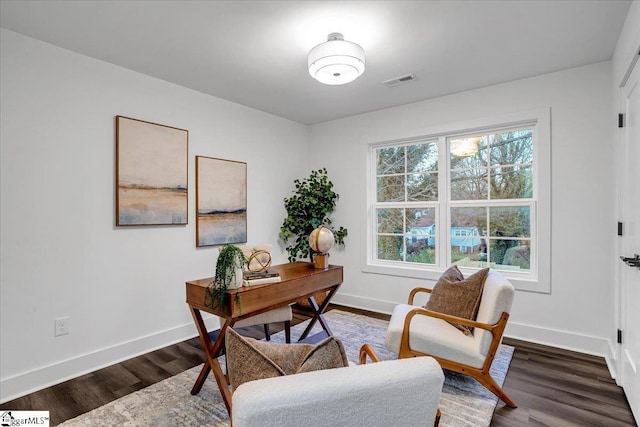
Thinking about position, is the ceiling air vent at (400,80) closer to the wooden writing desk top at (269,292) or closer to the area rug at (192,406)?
the wooden writing desk top at (269,292)

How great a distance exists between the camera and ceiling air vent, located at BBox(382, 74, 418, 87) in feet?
9.88

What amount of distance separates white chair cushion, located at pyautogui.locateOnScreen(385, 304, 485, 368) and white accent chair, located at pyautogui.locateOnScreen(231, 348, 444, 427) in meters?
1.30

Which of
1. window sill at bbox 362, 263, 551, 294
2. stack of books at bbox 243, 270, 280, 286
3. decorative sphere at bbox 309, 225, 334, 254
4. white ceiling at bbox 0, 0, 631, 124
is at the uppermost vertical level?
white ceiling at bbox 0, 0, 631, 124

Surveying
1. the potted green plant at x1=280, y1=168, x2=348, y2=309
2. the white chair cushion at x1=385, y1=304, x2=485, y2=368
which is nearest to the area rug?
the white chair cushion at x1=385, y1=304, x2=485, y2=368

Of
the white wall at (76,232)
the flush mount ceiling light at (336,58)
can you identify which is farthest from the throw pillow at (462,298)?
the white wall at (76,232)

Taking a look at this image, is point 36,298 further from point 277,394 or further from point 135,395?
point 277,394

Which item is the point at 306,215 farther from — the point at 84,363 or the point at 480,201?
the point at 84,363

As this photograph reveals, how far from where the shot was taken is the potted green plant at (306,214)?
167 inches

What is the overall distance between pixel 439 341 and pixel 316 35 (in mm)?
2239

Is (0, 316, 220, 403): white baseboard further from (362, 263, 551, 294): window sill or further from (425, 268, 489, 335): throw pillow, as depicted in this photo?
(425, 268, 489, 335): throw pillow

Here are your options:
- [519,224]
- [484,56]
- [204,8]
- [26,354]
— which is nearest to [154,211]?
[26,354]

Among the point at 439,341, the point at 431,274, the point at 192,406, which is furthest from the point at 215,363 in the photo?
the point at 431,274

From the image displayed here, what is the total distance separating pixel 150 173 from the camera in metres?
2.90

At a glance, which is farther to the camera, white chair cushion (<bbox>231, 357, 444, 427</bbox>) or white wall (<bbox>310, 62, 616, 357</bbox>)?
white wall (<bbox>310, 62, 616, 357</bbox>)
